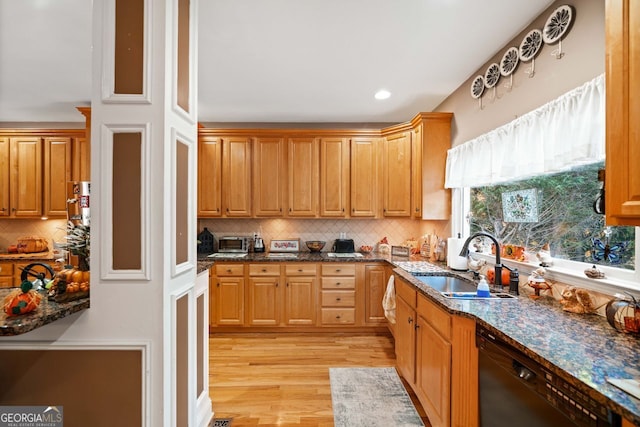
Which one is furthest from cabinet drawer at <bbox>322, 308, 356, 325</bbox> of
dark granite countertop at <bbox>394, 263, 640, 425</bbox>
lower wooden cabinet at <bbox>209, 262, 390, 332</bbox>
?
dark granite countertop at <bbox>394, 263, 640, 425</bbox>

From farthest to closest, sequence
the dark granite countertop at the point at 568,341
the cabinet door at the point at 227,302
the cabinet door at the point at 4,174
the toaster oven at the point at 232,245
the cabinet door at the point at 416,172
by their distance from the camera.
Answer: the toaster oven at the point at 232,245, the cabinet door at the point at 4,174, the cabinet door at the point at 227,302, the cabinet door at the point at 416,172, the dark granite countertop at the point at 568,341

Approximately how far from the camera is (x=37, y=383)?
140 cm

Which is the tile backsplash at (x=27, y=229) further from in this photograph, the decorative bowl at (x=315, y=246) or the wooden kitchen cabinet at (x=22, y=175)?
the decorative bowl at (x=315, y=246)

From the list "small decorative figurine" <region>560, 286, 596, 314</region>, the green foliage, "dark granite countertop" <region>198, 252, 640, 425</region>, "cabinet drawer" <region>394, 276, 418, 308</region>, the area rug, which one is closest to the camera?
"dark granite countertop" <region>198, 252, 640, 425</region>

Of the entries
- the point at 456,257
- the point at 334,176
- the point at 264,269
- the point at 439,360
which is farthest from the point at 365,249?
the point at 439,360

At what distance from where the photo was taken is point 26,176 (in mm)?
3971

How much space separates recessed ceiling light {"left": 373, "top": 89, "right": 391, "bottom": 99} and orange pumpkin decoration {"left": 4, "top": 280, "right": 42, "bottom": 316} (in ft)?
10.2

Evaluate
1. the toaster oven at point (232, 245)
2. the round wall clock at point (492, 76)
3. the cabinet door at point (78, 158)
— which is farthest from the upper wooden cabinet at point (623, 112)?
the cabinet door at point (78, 158)

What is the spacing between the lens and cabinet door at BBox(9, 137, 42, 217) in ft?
13.0

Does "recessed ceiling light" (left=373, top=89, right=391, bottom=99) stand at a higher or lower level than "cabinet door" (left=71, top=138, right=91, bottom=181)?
higher

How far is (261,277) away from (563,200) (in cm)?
297

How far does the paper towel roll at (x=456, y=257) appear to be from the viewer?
276 centimetres

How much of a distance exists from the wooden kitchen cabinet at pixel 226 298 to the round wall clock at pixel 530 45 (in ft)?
11.1

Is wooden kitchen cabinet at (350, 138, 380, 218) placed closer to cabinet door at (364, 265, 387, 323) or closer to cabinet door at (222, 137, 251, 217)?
cabinet door at (364, 265, 387, 323)
